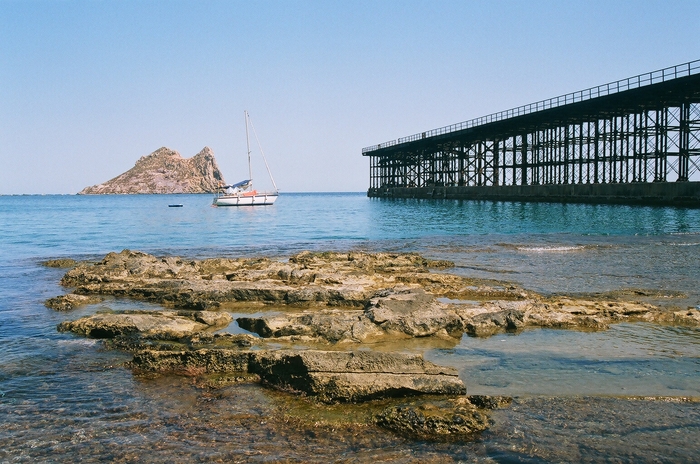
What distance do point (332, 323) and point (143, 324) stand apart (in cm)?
A: 295

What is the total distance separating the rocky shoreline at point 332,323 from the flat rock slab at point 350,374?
0.04 feet

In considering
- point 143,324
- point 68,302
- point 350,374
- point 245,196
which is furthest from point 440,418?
point 245,196

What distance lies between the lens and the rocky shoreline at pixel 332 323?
5.98 meters

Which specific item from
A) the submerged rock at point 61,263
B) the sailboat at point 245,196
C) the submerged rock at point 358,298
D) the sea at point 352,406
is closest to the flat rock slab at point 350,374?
the sea at point 352,406

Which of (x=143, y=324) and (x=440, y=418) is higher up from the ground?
(x=143, y=324)

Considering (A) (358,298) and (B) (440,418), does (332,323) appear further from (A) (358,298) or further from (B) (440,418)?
(B) (440,418)

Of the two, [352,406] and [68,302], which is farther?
[68,302]

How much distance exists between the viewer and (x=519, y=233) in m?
29.5

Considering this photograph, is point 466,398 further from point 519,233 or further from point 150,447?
point 519,233

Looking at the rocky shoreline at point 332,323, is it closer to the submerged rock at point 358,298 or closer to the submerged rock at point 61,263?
the submerged rock at point 358,298

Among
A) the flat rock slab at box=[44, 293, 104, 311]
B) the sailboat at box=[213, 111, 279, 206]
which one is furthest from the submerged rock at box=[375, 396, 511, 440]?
the sailboat at box=[213, 111, 279, 206]

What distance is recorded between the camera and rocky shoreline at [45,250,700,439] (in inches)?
235

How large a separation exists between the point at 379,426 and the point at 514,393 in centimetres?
168

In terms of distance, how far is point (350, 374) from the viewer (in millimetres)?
6086
